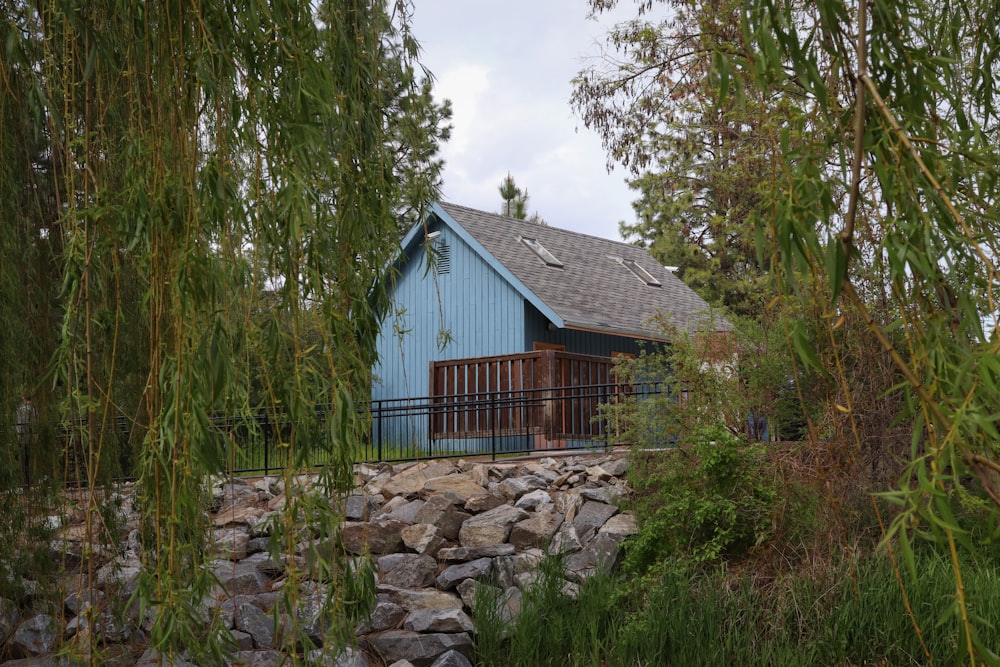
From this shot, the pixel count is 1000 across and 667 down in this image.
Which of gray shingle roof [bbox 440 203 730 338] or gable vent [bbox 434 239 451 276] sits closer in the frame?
gray shingle roof [bbox 440 203 730 338]

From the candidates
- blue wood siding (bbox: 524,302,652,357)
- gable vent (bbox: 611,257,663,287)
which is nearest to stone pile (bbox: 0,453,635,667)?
blue wood siding (bbox: 524,302,652,357)

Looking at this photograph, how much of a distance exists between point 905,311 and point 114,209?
2267mm

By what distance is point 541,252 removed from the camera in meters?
17.1

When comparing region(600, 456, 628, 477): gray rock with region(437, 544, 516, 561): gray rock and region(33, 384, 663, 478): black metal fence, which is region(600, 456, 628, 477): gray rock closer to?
region(33, 384, 663, 478): black metal fence

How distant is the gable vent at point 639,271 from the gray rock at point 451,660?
13221 mm

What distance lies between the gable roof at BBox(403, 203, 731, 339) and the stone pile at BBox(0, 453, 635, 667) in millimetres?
5111

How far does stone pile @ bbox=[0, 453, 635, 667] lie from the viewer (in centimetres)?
624

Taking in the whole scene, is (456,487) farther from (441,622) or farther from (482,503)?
(441,622)

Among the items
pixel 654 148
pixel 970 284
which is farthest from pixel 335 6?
pixel 654 148

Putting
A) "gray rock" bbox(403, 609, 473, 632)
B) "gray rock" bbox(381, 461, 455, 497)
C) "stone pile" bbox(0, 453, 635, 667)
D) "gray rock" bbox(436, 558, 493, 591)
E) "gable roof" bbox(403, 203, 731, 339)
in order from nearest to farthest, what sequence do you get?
"stone pile" bbox(0, 453, 635, 667), "gray rock" bbox(403, 609, 473, 632), "gray rock" bbox(436, 558, 493, 591), "gray rock" bbox(381, 461, 455, 497), "gable roof" bbox(403, 203, 731, 339)

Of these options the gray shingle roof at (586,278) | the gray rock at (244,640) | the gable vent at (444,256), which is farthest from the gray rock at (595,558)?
the gable vent at (444,256)

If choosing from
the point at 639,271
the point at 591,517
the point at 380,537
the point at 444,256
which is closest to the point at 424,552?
the point at 380,537

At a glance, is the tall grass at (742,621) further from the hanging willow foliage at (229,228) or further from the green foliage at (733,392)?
the hanging willow foliage at (229,228)

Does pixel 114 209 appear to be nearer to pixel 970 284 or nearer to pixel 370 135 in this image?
pixel 370 135
